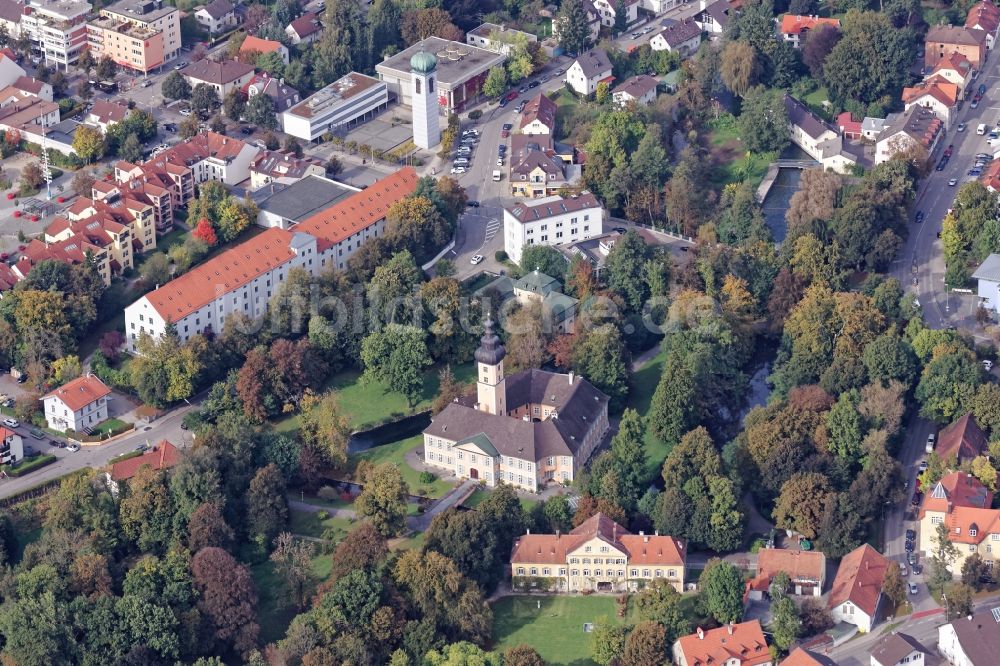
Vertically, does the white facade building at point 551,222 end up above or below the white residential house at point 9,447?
above

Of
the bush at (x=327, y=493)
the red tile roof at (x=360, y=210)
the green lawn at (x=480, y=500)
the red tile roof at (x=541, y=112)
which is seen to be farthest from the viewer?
the red tile roof at (x=541, y=112)

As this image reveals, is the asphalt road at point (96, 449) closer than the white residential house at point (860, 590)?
No

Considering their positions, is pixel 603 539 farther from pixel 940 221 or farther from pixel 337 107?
pixel 337 107

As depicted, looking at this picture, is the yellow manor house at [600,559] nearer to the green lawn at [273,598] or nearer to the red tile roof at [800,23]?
the green lawn at [273,598]

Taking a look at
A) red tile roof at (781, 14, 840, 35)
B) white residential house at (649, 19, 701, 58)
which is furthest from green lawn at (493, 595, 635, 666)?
red tile roof at (781, 14, 840, 35)

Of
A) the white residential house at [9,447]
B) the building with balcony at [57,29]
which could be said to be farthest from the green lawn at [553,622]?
the building with balcony at [57,29]

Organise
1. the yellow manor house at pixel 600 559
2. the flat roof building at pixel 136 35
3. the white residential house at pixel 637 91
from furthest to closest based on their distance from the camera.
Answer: the flat roof building at pixel 136 35, the white residential house at pixel 637 91, the yellow manor house at pixel 600 559

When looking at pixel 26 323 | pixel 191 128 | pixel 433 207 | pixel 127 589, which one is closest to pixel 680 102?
pixel 433 207

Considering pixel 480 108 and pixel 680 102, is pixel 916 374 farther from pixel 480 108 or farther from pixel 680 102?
pixel 480 108
